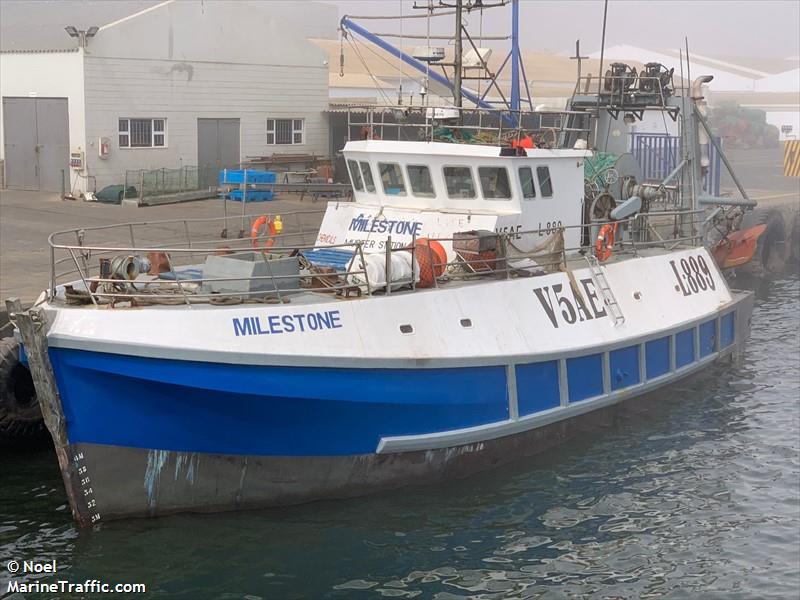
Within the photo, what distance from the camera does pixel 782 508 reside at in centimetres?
1167

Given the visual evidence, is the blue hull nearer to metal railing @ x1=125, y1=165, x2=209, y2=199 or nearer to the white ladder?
→ the white ladder

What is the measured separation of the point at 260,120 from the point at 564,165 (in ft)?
66.7

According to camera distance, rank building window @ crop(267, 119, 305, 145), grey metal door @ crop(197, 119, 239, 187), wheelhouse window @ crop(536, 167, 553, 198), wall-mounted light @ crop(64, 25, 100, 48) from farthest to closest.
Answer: building window @ crop(267, 119, 305, 145)
grey metal door @ crop(197, 119, 239, 187)
wall-mounted light @ crop(64, 25, 100, 48)
wheelhouse window @ crop(536, 167, 553, 198)

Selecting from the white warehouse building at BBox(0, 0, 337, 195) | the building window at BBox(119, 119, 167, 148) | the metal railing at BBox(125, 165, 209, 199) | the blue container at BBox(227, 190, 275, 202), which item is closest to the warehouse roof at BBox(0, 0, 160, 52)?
the white warehouse building at BBox(0, 0, 337, 195)

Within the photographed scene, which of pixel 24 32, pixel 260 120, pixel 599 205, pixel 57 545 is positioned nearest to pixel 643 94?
pixel 599 205

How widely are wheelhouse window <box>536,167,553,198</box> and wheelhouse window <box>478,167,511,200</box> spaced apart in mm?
553

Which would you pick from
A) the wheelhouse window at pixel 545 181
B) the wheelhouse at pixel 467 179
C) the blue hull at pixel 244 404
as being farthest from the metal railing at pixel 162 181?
the blue hull at pixel 244 404

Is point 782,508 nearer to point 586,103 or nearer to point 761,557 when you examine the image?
point 761,557

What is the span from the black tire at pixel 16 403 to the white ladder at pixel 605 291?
7.22 meters

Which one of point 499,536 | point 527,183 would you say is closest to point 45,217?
point 527,183

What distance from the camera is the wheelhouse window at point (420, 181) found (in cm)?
1329

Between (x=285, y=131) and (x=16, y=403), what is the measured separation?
2203 cm

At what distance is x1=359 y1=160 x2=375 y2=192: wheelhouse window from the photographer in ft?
45.2

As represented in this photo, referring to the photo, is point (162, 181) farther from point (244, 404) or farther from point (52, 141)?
point (244, 404)
